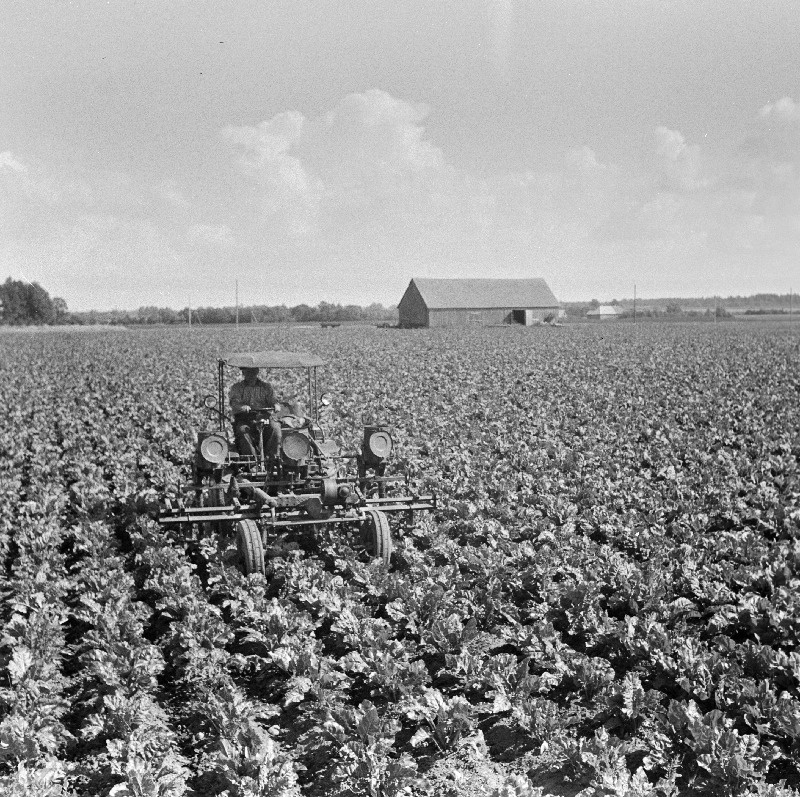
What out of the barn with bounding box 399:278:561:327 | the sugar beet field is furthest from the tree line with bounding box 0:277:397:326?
the sugar beet field

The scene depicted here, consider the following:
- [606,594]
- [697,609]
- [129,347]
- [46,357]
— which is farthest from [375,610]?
[129,347]

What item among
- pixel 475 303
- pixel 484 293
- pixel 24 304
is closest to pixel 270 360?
pixel 475 303

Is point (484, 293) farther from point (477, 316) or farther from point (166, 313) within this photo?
point (166, 313)

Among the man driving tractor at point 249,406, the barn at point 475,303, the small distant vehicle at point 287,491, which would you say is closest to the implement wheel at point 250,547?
the small distant vehicle at point 287,491

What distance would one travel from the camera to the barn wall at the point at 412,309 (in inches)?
3145

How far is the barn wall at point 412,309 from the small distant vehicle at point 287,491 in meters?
69.2

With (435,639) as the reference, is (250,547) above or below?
above

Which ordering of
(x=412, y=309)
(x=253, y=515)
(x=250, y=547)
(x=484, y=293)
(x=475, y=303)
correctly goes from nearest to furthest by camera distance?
(x=250, y=547)
(x=253, y=515)
(x=475, y=303)
(x=412, y=309)
(x=484, y=293)

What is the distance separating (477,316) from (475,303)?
7.99 ft

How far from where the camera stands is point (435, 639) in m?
6.84

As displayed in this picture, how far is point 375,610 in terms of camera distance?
781 centimetres

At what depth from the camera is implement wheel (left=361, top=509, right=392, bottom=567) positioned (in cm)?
874

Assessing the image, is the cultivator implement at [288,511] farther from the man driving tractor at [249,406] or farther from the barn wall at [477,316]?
the barn wall at [477,316]

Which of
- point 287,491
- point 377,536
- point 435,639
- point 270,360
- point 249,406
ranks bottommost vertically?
point 435,639
